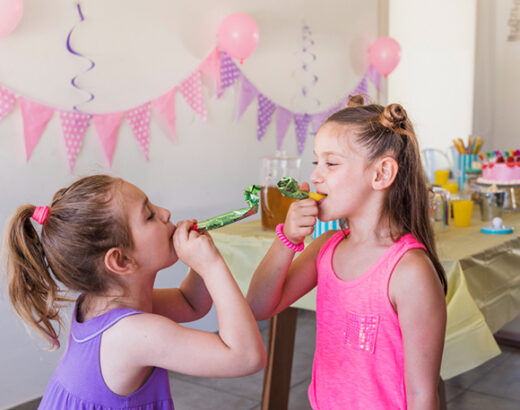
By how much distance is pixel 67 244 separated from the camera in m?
1.04

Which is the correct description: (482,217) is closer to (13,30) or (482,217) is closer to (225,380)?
(225,380)

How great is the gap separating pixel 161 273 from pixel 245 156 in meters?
0.83

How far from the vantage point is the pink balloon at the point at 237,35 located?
290 centimetres

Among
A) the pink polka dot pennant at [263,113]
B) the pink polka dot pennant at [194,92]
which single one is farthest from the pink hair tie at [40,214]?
the pink polka dot pennant at [263,113]

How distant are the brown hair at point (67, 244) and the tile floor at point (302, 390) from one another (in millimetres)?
1435

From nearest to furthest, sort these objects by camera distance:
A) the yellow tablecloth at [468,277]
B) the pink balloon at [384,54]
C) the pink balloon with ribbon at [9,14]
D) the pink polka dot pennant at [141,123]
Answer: the yellow tablecloth at [468,277]
the pink balloon with ribbon at [9,14]
the pink polka dot pennant at [141,123]
the pink balloon at [384,54]

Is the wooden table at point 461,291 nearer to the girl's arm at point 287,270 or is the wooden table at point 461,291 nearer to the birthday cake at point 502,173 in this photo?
the birthday cake at point 502,173

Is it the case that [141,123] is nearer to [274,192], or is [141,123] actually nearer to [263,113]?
[263,113]

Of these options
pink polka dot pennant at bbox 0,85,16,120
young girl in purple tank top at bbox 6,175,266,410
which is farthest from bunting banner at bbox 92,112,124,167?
young girl in purple tank top at bbox 6,175,266,410

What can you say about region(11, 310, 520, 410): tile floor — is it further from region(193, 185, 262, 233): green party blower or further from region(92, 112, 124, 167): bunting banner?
region(193, 185, 262, 233): green party blower

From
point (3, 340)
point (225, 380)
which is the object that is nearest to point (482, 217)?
point (225, 380)

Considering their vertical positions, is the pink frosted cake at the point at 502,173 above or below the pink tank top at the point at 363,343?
above

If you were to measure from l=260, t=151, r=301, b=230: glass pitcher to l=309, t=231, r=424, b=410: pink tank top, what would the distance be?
734mm

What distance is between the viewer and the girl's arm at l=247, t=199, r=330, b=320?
112cm
